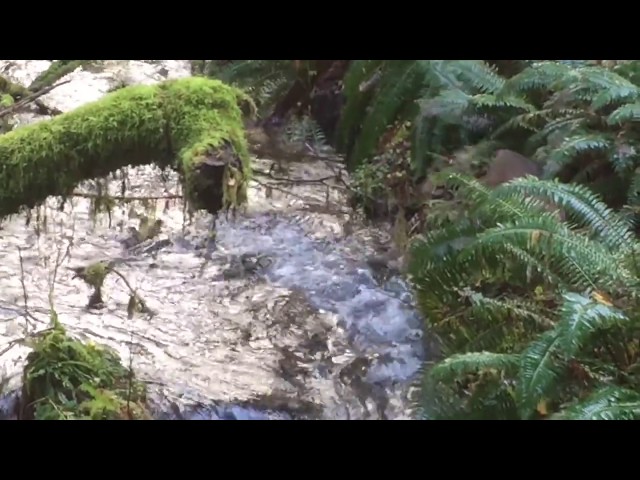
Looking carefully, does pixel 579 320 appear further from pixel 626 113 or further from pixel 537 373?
pixel 626 113

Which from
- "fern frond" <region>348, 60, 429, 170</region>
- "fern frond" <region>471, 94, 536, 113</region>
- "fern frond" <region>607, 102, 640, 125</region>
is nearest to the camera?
"fern frond" <region>607, 102, 640, 125</region>

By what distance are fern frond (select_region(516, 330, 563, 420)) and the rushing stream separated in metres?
1.02

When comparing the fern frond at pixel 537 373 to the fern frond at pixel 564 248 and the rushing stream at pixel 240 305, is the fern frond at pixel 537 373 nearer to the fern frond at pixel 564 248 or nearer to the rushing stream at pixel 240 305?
the fern frond at pixel 564 248

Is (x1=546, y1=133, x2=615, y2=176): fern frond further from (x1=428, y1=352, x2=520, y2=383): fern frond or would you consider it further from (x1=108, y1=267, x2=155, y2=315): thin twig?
(x1=108, y1=267, x2=155, y2=315): thin twig

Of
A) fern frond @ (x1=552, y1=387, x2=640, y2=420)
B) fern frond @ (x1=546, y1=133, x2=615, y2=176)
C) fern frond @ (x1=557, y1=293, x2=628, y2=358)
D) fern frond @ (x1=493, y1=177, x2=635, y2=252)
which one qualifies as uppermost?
fern frond @ (x1=546, y1=133, x2=615, y2=176)

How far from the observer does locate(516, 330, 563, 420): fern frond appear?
2.12 meters

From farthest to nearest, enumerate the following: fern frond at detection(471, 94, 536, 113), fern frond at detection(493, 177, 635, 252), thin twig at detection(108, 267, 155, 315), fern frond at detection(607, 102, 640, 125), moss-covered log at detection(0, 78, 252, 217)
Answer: fern frond at detection(471, 94, 536, 113) → thin twig at detection(108, 267, 155, 315) → fern frond at detection(607, 102, 640, 125) → moss-covered log at detection(0, 78, 252, 217) → fern frond at detection(493, 177, 635, 252)

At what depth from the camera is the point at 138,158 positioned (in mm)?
3465

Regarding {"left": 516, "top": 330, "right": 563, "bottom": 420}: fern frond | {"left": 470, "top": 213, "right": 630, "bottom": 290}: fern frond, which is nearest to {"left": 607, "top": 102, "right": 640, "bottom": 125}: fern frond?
{"left": 470, "top": 213, "right": 630, "bottom": 290}: fern frond

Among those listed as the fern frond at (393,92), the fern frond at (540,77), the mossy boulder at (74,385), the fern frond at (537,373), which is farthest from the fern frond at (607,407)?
the fern frond at (393,92)

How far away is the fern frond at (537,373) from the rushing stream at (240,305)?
40.1 inches

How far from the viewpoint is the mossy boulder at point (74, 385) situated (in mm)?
3029

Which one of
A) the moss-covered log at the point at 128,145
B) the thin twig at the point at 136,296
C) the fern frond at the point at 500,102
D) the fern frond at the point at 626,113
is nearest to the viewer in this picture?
the moss-covered log at the point at 128,145
